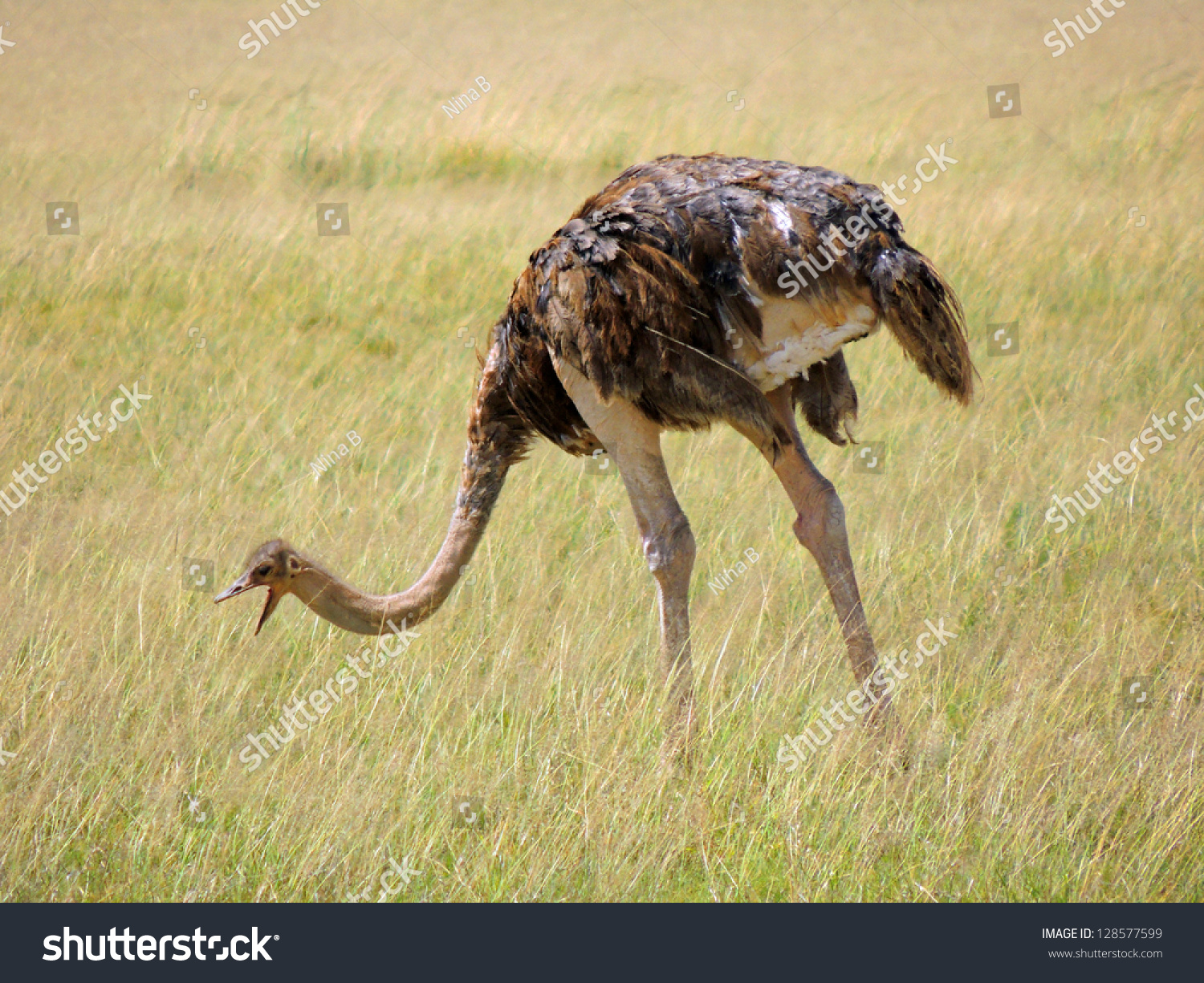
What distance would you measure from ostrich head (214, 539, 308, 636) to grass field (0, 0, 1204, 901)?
0.45 metres

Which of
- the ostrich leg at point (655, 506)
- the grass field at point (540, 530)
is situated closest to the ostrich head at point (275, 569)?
the grass field at point (540, 530)

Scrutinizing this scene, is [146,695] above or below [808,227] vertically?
below

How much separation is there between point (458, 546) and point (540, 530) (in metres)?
1.35

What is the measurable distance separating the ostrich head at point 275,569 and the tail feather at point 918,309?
207 cm

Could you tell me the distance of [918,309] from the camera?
12.8ft

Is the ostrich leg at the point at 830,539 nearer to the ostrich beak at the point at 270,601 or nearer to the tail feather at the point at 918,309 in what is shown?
the tail feather at the point at 918,309

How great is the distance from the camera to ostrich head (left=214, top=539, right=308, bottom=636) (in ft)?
14.0

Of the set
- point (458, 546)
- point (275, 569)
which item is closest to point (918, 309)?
point (458, 546)

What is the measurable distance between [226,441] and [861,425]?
11.1 feet

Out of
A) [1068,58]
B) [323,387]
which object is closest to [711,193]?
[323,387]

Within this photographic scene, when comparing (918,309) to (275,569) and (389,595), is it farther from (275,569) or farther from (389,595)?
(275,569)

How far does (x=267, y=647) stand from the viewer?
189 inches

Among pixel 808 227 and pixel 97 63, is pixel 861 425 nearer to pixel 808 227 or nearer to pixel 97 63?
pixel 808 227

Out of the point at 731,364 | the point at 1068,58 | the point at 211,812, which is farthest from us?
the point at 1068,58
